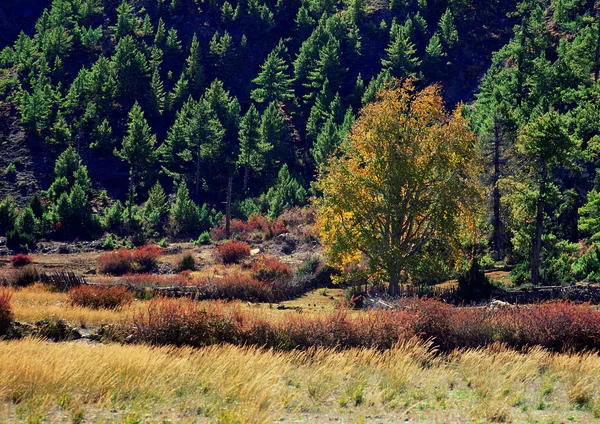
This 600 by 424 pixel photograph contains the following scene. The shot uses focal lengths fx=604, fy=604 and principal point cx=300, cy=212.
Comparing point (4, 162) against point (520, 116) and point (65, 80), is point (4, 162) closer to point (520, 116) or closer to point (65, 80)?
point (65, 80)

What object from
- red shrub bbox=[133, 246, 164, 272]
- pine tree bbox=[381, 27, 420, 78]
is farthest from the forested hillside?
red shrub bbox=[133, 246, 164, 272]

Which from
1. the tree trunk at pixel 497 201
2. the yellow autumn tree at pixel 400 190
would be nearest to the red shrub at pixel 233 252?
the yellow autumn tree at pixel 400 190

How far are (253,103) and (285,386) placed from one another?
75.7 meters

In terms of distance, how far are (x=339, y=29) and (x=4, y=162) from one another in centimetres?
5573

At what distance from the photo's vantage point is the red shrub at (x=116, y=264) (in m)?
42.6

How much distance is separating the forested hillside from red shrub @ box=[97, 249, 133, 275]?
15159 mm

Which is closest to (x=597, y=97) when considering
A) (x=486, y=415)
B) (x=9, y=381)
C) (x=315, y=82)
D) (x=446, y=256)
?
(x=446, y=256)

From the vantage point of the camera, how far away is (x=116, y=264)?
4272 centimetres

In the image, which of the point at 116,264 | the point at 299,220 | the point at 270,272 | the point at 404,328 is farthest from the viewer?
the point at 299,220

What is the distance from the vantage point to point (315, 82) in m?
88.4

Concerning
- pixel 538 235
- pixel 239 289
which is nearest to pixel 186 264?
pixel 239 289

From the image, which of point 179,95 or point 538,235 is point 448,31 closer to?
point 179,95

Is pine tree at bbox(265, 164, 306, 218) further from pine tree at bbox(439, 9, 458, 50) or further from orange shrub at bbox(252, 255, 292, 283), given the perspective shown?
pine tree at bbox(439, 9, 458, 50)

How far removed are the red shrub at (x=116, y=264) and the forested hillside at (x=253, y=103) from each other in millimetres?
15159
